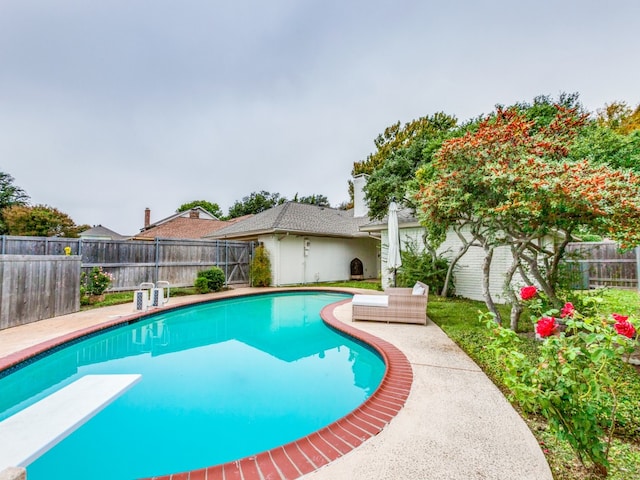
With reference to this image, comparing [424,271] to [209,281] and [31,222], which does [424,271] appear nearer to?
[209,281]

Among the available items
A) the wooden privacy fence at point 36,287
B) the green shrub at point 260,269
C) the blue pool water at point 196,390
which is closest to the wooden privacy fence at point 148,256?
the green shrub at point 260,269

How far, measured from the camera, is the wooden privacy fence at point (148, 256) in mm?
9755

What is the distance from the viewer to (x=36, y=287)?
7.41 m

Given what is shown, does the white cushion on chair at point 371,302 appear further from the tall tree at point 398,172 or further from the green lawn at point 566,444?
the tall tree at point 398,172

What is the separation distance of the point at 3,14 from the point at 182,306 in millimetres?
9234

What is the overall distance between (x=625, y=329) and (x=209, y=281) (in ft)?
42.3

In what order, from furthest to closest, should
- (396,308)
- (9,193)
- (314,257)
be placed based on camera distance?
(9,193)
(314,257)
(396,308)

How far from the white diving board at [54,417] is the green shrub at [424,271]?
9.02m

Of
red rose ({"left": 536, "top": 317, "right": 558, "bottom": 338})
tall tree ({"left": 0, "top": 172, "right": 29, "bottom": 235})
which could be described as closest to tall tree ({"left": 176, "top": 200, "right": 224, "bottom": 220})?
tall tree ({"left": 0, "top": 172, "right": 29, "bottom": 235})

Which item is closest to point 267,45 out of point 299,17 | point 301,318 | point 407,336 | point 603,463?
point 299,17

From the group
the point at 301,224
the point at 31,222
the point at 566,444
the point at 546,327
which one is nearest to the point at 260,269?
the point at 301,224

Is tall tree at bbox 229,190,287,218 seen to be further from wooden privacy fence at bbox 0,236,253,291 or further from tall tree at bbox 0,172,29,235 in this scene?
wooden privacy fence at bbox 0,236,253,291

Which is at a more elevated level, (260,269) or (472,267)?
(472,267)

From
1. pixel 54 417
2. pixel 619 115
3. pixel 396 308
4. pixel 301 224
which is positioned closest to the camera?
pixel 54 417
